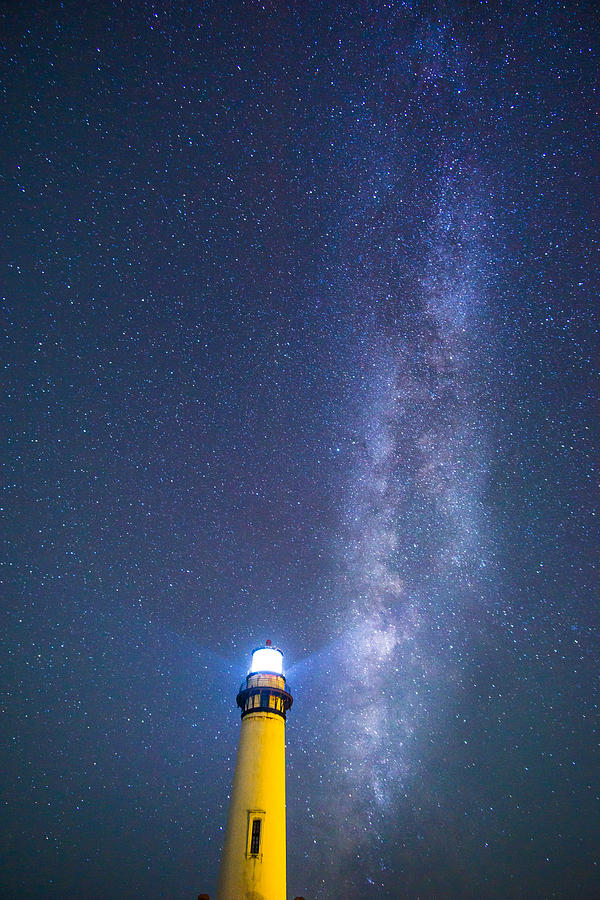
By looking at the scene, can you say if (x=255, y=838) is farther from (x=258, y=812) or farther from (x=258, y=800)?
(x=258, y=800)

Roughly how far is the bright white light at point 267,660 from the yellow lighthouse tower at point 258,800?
0.34 feet

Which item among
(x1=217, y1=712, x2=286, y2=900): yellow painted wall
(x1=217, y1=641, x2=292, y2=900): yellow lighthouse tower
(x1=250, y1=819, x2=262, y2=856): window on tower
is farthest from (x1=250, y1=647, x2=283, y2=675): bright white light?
(x1=250, y1=819, x2=262, y2=856): window on tower

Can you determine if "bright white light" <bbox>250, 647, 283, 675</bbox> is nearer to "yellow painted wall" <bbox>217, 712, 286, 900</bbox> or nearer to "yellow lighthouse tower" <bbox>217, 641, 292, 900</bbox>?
"yellow lighthouse tower" <bbox>217, 641, 292, 900</bbox>

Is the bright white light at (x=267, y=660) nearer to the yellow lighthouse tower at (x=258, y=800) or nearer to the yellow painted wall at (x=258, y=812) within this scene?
the yellow lighthouse tower at (x=258, y=800)

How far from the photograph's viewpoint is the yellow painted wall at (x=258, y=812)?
658 inches

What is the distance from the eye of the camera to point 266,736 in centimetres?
1900

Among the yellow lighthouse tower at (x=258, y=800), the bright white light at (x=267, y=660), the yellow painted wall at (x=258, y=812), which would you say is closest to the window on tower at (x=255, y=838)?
the yellow lighthouse tower at (x=258, y=800)

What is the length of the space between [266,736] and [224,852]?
3.52 m

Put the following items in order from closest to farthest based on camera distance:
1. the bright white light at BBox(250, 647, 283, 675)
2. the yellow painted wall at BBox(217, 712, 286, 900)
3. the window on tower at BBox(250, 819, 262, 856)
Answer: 1. the yellow painted wall at BBox(217, 712, 286, 900)
2. the window on tower at BBox(250, 819, 262, 856)
3. the bright white light at BBox(250, 647, 283, 675)

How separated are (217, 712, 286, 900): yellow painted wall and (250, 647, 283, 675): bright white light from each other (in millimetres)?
1693

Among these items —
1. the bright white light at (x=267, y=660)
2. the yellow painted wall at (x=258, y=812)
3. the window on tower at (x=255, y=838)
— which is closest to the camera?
the yellow painted wall at (x=258, y=812)

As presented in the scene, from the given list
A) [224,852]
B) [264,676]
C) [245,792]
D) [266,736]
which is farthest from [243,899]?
[264,676]

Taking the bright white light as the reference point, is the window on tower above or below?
below

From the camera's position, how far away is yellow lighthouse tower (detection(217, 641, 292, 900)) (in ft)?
55.1
